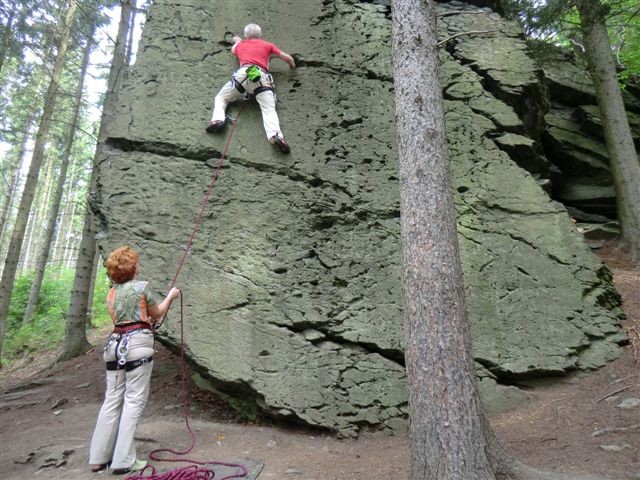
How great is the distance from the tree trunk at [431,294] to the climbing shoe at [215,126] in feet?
8.51

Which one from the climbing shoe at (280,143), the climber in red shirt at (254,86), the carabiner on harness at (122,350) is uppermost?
the climber in red shirt at (254,86)

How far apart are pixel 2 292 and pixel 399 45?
9.06 m

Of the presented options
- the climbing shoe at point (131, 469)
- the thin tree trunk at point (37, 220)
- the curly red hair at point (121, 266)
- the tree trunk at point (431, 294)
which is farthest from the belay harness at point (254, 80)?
the thin tree trunk at point (37, 220)

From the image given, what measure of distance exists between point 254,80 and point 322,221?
2.20 metres

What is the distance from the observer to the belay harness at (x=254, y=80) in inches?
214

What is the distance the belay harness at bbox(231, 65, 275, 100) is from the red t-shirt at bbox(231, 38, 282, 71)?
139 millimetres

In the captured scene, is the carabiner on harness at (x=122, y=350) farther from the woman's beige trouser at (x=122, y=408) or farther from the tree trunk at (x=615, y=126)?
the tree trunk at (x=615, y=126)

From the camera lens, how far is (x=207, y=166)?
17.3 ft

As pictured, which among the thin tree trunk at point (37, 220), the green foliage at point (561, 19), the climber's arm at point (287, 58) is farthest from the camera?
the thin tree trunk at point (37, 220)

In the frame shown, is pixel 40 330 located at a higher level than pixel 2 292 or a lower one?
lower

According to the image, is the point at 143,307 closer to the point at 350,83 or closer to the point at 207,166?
the point at 207,166

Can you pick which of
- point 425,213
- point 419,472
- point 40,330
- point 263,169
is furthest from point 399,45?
point 40,330

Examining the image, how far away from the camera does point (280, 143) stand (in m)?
5.31

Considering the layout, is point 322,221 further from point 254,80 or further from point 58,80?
point 58,80
